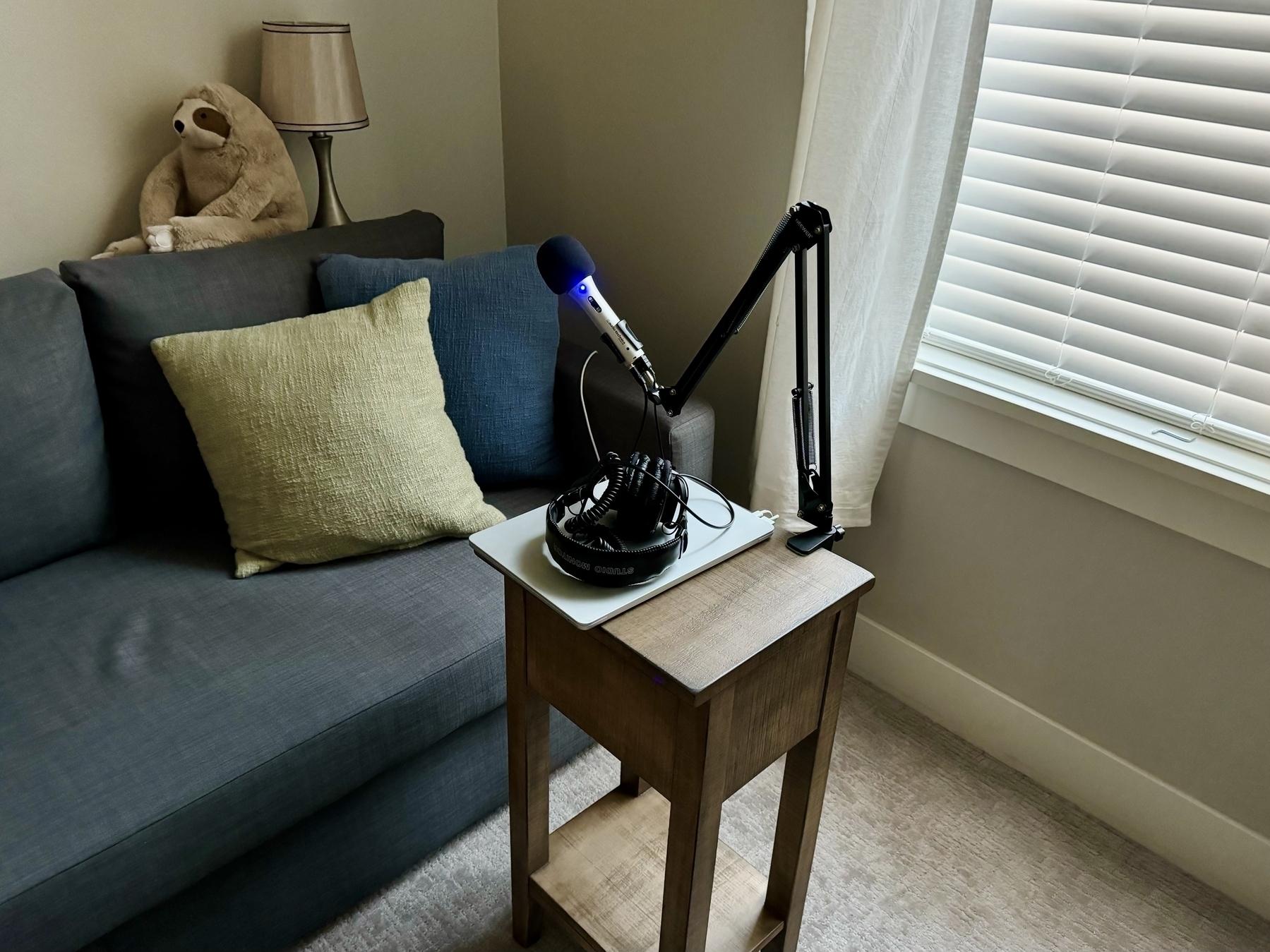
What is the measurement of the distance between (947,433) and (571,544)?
92 centimetres

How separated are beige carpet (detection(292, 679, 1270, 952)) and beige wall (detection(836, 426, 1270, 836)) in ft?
0.55

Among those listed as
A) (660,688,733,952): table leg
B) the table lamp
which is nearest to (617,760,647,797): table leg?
(660,688,733,952): table leg

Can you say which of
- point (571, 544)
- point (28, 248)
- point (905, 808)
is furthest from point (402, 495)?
point (905, 808)

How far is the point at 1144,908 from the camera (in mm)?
1536

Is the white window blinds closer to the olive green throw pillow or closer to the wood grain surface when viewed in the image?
the wood grain surface

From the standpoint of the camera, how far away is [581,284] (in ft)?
3.34

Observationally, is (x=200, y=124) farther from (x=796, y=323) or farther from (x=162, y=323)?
(x=796, y=323)

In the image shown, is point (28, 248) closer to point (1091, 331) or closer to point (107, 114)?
point (107, 114)

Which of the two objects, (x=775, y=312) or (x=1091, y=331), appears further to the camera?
(x=775, y=312)

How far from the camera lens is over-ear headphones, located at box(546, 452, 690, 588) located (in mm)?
1035

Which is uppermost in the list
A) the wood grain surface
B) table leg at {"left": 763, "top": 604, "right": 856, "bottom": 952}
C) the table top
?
the table top

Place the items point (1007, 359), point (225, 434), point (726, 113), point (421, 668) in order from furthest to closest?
point (726, 113), point (1007, 359), point (225, 434), point (421, 668)

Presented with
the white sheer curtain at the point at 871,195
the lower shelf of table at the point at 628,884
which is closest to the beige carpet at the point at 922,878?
the lower shelf of table at the point at 628,884

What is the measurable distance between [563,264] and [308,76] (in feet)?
3.51
